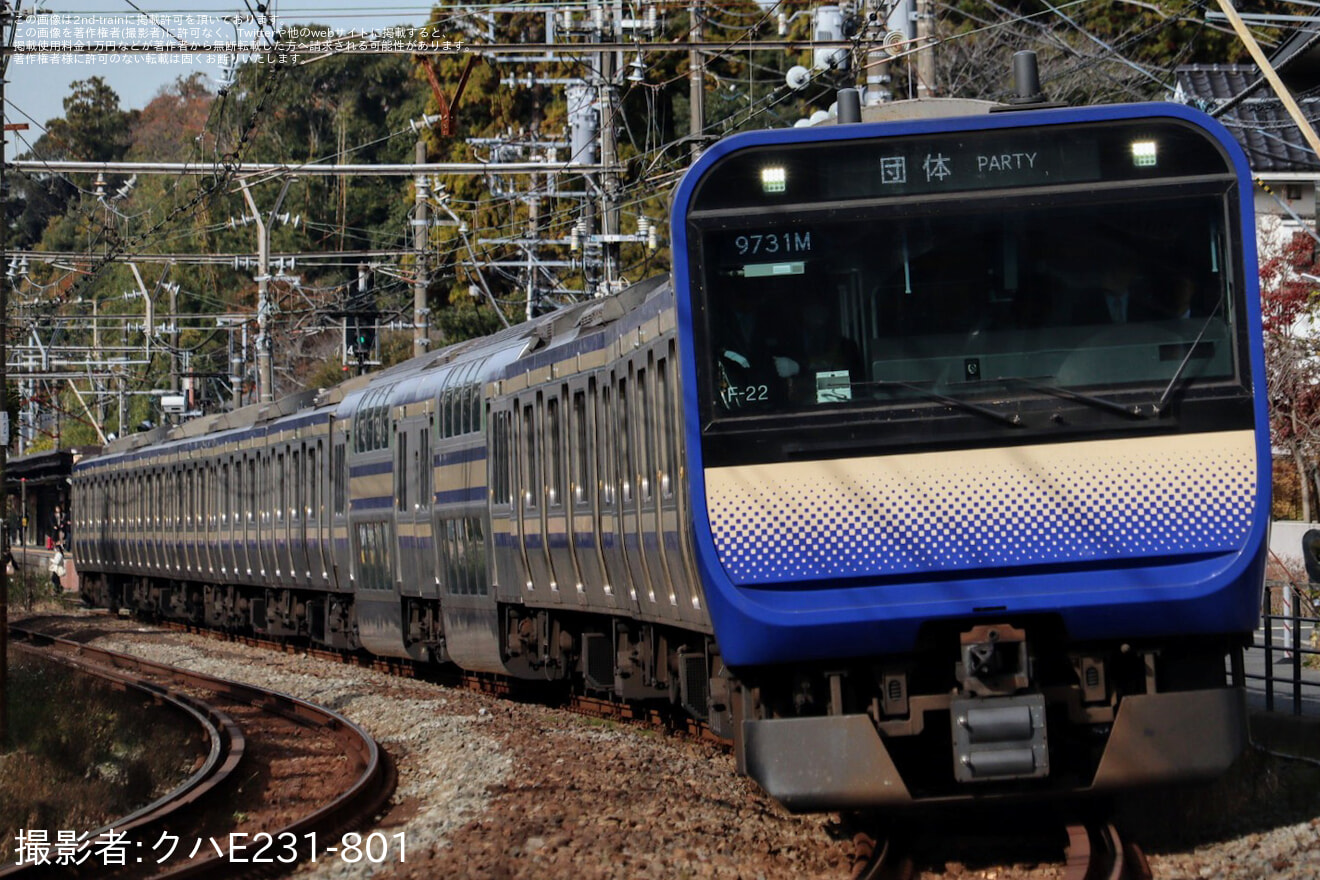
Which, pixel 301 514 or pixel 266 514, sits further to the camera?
pixel 266 514

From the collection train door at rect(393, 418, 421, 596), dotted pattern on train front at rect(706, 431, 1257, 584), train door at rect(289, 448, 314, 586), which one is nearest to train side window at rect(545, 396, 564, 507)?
train door at rect(393, 418, 421, 596)

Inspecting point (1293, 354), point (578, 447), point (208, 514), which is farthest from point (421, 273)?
point (578, 447)

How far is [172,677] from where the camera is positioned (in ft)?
73.8

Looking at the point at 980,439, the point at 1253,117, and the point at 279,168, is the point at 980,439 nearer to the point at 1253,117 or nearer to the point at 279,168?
the point at 279,168

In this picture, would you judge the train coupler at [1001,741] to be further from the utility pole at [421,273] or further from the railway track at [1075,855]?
the utility pole at [421,273]

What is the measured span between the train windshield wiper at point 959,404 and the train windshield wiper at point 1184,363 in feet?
1.86

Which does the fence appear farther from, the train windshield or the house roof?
the house roof

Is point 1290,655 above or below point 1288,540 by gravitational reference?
below

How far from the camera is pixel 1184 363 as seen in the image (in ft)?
25.6

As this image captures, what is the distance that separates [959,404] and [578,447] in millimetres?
5058

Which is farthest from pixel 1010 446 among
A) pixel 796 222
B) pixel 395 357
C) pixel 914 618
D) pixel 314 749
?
pixel 395 357

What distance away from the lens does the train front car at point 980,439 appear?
7762 mm

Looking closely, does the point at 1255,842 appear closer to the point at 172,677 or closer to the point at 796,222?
the point at 796,222

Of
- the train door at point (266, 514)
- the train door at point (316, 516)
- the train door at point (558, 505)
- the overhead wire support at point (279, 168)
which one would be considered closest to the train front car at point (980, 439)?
the train door at point (558, 505)
